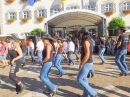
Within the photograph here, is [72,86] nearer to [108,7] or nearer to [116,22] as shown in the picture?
[116,22]

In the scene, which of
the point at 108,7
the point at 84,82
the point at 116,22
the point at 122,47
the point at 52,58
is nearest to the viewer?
the point at 84,82

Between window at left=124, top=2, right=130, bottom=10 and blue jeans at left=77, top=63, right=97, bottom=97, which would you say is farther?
window at left=124, top=2, right=130, bottom=10

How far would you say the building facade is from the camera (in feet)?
80.6

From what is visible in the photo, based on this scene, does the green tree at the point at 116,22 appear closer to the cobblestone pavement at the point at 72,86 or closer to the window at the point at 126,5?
the window at the point at 126,5

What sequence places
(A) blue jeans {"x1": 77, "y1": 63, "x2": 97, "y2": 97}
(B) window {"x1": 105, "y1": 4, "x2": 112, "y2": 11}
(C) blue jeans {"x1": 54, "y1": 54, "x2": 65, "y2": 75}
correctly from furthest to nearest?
(B) window {"x1": 105, "y1": 4, "x2": 112, "y2": 11} < (C) blue jeans {"x1": 54, "y1": 54, "x2": 65, "y2": 75} < (A) blue jeans {"x1": 77, "y1": 63, "x2": 97, "y2": 97}

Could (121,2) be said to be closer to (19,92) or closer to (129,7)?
(129,7)

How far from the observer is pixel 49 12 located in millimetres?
26531

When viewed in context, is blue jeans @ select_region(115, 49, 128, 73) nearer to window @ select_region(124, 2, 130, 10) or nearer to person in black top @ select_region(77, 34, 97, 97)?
person in black top @ select_region(77, 34, 97, 97)

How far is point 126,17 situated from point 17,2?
558 inches

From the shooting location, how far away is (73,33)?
26.6 m

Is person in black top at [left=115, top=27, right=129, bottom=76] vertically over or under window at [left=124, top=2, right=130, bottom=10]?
under

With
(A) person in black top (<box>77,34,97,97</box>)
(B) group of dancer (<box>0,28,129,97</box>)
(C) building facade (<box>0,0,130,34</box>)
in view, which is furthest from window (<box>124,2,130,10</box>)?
(A) person in black top (<box>77,34,97,97</box>)

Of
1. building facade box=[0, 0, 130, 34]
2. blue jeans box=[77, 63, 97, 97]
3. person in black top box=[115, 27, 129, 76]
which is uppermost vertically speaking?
building facade box=[0, 0, 130, 34]

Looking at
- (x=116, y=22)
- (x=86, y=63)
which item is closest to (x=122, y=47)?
(x=86, y=63)
